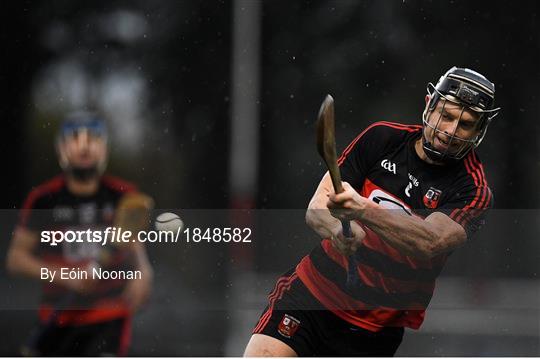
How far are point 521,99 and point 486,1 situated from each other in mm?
860

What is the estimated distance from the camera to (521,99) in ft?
24.2

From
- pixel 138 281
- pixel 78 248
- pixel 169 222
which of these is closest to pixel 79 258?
pixel 78 248

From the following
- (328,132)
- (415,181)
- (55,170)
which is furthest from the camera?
(55,170)

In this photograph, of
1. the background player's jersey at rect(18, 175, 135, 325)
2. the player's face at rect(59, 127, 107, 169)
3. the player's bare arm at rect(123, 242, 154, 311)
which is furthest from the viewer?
the player's face at rect(59, 127, 107, 169)

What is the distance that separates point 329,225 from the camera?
315 centimetres

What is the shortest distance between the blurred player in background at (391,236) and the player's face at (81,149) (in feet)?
6.38

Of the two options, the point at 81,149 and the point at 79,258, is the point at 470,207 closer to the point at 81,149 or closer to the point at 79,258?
the point at 79,258

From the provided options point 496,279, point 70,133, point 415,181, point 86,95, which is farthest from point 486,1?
point 415,181

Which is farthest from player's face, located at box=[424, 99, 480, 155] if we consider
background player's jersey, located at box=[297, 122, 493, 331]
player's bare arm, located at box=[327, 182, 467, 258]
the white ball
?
the white ball

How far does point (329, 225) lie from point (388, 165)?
0.35 metres

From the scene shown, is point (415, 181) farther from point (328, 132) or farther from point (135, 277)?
point (135, 277)

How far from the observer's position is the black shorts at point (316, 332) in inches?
132

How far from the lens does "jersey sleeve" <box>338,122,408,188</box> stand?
3.36m

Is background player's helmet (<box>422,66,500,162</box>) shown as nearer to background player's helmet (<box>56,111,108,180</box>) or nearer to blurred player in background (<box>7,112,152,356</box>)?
blurred player in background (<box>7,112,152,356</box>)
